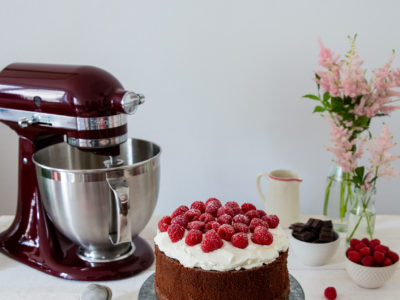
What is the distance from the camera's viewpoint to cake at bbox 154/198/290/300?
2.71 ft

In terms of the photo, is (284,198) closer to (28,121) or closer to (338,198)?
(338,198)

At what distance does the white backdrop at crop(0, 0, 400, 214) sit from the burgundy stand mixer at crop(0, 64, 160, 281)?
1.33 ft

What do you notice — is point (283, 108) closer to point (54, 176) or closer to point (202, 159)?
point (202, 159)

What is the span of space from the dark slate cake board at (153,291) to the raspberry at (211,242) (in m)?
0.18

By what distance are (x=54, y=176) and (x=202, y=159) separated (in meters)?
0.68

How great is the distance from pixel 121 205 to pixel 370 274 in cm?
55

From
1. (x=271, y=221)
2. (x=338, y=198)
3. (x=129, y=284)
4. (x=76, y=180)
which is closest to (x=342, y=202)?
(x=338, y=198)

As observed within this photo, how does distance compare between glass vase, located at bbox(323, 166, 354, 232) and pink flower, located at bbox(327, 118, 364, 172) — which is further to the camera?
glass vase, located at bbox(323, 166, 354, 232)

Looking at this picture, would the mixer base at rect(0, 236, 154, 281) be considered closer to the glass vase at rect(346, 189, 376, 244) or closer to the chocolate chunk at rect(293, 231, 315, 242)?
the chocolate chunk at rect(293, 231, 315, 242)

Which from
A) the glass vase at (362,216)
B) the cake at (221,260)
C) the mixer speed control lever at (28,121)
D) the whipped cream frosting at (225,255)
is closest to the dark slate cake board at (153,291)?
the cake at (221,260)

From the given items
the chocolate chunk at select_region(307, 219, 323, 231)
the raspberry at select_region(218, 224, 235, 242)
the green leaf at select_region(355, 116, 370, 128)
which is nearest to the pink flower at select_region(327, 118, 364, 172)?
the green leaf at select_region(355, 116, 370, 128)

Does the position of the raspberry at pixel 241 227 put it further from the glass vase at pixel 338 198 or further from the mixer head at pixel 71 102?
the glass vase at pixel 338 198

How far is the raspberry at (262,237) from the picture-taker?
0.85m

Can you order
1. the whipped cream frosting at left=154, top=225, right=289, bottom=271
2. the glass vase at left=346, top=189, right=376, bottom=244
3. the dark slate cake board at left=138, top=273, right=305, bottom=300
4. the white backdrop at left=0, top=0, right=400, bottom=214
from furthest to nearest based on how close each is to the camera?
the white backdrop at left=0, top=0, right=400, bottom=214, the glass vase at left=346, top=189, right=376, bottom=244, the dark slate cake board at left=138, top=273, right=305, bottom=300, the whipped cream frosting at left=154, top=225, right=289, bottom=271
